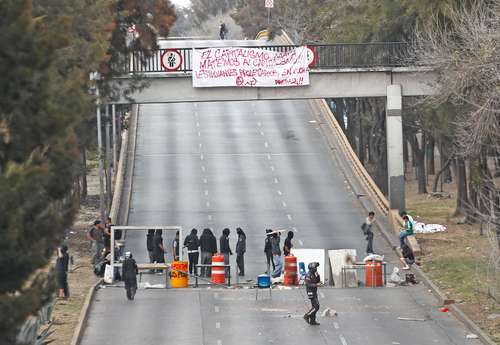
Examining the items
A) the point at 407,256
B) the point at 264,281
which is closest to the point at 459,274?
the point at 407,256

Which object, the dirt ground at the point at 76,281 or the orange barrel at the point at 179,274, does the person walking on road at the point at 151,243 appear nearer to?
the dirt ground at the point at 76,281

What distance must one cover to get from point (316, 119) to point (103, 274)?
108 ft

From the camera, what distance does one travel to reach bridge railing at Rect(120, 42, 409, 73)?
54.9 metres

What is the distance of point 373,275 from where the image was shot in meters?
39.2

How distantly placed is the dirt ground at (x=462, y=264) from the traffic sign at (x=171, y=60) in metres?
10.8

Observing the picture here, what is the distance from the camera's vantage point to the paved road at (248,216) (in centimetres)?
3278

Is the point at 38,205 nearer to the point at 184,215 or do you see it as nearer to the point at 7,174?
the point at 7,174

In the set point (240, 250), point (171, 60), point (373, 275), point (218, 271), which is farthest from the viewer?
point (171, 60)

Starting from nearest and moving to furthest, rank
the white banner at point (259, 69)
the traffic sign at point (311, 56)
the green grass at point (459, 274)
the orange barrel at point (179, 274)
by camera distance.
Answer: the green grass at point (459, 274)
the orange barrel at point (179, 274)
the white banner at point (259, 69)
the traffic sign at point (311, 56)

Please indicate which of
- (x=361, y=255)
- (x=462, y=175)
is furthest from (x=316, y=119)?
(x=361, y=255)

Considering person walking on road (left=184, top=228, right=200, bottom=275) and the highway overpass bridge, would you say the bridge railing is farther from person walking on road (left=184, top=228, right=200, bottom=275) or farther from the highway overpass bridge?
person walking on road (left=184, top=228, right=200, bottom=275)

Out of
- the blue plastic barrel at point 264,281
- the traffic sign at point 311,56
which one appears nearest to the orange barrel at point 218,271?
the blue plastic barrel at point 264,281

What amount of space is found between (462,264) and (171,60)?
1717 cm

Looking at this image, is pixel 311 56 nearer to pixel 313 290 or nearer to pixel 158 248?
pixel 158 248
